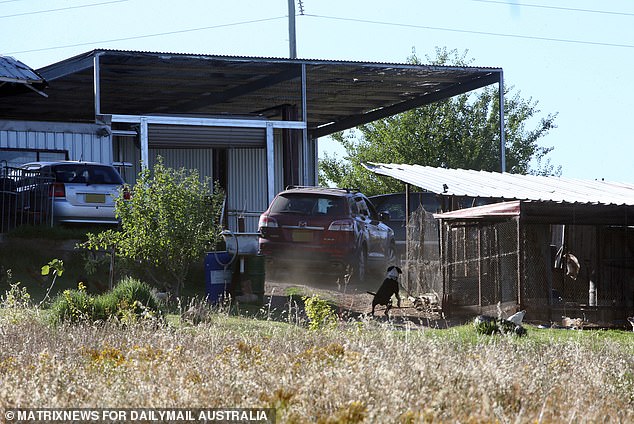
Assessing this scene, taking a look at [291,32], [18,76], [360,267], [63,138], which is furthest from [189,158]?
[360,267]

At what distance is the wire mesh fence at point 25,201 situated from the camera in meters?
18.8

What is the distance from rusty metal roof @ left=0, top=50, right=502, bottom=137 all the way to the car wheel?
22.9ft

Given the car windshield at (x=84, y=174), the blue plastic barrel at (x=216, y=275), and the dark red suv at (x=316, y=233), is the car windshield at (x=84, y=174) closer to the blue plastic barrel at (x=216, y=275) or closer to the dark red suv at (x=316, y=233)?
the dark red suv at (x=316, y=233)

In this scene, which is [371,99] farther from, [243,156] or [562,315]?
[562,315]

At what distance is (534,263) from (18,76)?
11095 mm

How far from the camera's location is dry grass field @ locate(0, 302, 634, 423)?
6.14m

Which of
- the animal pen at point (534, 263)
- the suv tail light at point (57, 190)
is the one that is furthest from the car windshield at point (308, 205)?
the suv tail light at point (57, 190)

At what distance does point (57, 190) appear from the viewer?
1886cm

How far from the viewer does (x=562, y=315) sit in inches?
599

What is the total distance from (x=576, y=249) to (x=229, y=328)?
8262 millimetres

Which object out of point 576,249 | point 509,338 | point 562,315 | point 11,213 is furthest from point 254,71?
point 509,338

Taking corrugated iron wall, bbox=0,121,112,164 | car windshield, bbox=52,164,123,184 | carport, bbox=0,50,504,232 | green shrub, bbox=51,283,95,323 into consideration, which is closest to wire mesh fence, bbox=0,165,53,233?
car windshield, bbox=52,164,123,184

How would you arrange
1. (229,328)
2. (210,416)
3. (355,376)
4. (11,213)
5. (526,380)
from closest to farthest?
(210,416) → (355,376) → (526,380) → (229,328) → (11,213)

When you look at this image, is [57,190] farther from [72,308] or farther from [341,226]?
[72,308]
